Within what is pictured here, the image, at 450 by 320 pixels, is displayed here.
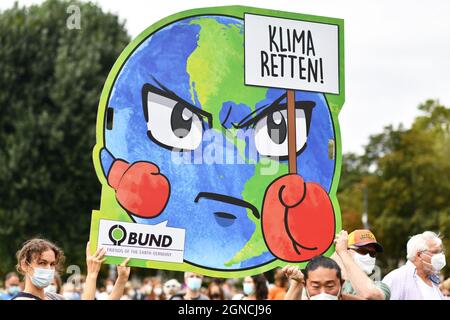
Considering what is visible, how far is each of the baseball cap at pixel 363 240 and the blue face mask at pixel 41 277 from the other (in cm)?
220

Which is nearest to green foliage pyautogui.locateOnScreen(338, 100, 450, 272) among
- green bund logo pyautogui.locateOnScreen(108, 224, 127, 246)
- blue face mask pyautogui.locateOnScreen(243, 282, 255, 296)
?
blue face mask pyautogui.locateOnScreen(243, 282, 255, 296)

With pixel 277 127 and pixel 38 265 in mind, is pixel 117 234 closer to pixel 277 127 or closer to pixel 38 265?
pixel 38 265

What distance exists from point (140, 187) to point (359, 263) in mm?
1672

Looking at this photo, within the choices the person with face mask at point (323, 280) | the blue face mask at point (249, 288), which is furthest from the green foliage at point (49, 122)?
the person with face mask at point (323, 280)

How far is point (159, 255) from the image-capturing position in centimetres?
709

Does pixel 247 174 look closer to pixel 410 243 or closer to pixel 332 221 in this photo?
pixel 332 221

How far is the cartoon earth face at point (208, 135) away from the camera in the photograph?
7.23 meters

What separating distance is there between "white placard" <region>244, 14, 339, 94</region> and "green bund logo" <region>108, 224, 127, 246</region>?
56.7 inches

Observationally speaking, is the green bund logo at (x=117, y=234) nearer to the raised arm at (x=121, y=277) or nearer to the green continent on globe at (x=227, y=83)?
the raised arm at (x=121, y=277)

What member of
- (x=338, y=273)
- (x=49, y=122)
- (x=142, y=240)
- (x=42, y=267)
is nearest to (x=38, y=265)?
(x=42, y=267)

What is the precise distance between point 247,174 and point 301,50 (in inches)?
39.7

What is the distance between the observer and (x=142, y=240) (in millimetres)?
7062
